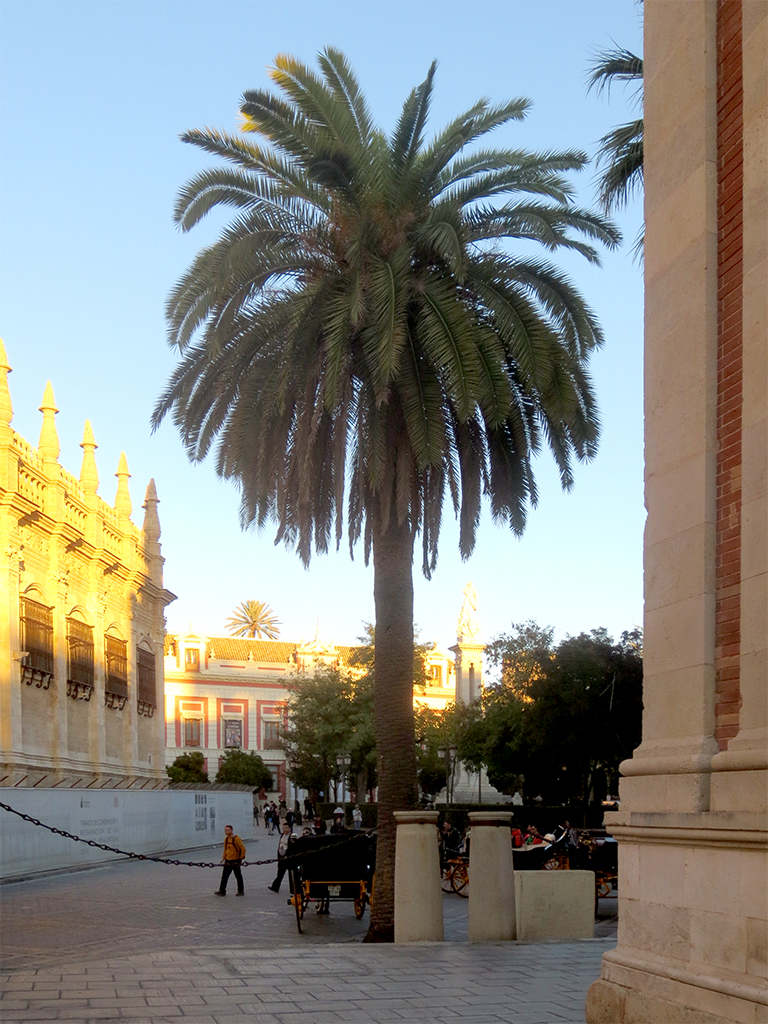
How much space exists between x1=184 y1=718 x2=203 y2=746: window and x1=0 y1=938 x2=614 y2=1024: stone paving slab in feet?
245

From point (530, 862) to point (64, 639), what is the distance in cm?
2157

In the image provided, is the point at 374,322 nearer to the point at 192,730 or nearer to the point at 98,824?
the point at 98,824

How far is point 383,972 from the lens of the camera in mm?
9539

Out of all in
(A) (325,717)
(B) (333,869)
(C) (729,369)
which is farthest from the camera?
(A) (325,717)

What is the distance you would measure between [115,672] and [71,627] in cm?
521

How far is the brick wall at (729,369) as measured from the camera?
6762 millimetres

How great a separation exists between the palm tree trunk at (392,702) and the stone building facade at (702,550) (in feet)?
25.1

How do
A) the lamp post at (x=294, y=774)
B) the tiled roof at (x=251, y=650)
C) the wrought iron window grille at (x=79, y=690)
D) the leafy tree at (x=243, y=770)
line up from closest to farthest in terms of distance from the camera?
the wrought iron window grille at (x=79, y=690) < the lamp post at (x=294, y=774) < the leafy tree at (x=243, y=770) < the tiled roof at (x=251, y=650)

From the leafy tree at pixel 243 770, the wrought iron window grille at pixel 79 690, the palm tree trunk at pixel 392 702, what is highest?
the palm tree trunk at pixel 392 702

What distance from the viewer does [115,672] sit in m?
42.4

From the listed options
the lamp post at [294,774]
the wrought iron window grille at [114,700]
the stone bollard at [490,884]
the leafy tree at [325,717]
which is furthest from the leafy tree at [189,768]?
the stone bollard at [490,884]

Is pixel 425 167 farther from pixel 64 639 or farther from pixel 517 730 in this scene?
→ pixel 517 730

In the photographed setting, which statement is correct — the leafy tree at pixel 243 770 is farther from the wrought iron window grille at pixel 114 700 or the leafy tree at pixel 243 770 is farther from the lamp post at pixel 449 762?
the wrought iron window grille at pixel 114 700

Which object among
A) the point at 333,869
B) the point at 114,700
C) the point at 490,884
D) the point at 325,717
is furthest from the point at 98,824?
the point at 325,717
